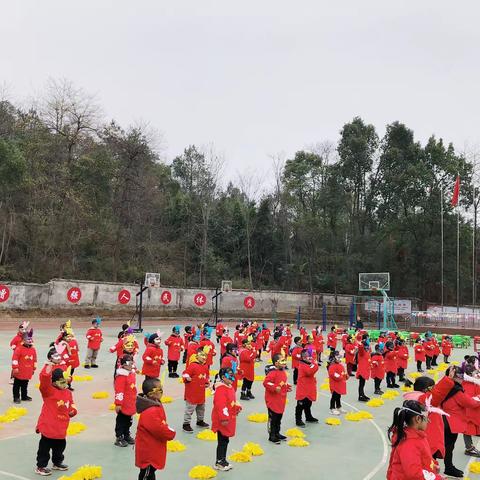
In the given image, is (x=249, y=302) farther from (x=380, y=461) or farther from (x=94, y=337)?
(x=380, y=461)

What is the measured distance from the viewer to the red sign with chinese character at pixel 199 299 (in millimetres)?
37906

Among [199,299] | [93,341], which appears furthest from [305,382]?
[199,299]

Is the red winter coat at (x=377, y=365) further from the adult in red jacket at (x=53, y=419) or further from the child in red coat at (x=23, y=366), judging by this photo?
the adult in red jacket at (x=53, y=419)

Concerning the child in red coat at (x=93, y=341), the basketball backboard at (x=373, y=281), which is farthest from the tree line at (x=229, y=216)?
the child in red coat at (x=93, y=341)

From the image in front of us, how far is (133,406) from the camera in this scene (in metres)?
7.81

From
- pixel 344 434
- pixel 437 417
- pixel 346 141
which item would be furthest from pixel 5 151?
pixel 346 141

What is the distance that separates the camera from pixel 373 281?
39.6 m

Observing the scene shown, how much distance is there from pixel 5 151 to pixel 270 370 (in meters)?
25.5

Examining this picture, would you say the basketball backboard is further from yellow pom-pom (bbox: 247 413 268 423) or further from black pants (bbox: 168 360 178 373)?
yellow pom-pom (bbox: 247 413 268 423)

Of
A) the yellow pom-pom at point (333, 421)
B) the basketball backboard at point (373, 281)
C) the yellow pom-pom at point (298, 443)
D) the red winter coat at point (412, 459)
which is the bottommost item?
the yellow pom-pom at point (333, 421)

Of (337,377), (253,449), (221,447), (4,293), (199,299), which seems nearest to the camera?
(221,447)

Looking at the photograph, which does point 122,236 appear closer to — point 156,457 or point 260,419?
point 260,419

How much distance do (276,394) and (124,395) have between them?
2535 mm

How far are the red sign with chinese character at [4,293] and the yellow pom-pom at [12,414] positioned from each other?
20.6 m
